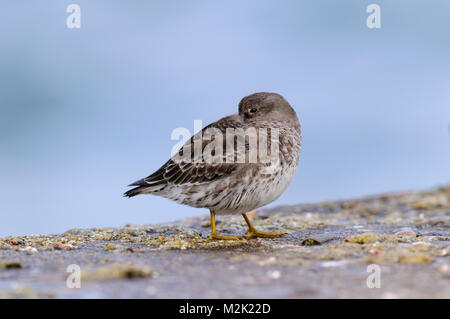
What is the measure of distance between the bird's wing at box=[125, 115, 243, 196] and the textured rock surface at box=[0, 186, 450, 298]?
2.83 ft

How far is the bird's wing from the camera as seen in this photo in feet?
25.2

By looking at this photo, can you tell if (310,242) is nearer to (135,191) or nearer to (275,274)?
(275,274)

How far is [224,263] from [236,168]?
1.92m

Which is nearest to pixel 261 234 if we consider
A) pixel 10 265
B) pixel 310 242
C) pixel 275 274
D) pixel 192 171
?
pixel 310 242

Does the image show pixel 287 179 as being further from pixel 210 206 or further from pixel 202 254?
pixel 202 254

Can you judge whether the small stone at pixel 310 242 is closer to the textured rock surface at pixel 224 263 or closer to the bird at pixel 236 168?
the textured rock surface at pixel 224 263

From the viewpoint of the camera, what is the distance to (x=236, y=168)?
299 inches

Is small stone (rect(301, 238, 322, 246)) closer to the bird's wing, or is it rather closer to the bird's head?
the bird's wing

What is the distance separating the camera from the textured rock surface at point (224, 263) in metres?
4.80

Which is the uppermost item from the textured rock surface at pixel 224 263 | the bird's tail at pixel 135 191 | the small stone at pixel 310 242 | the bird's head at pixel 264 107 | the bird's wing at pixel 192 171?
the bird's head at pixel 264 107

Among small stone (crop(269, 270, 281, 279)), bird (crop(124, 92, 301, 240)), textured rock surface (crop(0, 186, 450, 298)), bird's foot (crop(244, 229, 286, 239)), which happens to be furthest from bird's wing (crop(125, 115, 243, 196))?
small stone (crop(269, 270, 281, 279))

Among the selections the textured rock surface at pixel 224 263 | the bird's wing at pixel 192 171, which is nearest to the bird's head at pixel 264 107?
the bird's wing at pixel 192 171

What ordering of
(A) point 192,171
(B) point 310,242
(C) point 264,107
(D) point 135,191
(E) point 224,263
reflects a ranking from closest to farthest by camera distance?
(E) point 224,263, (B) point 310,242, (A) point 192,171, (D) point 135,191, (C) point 264,107
